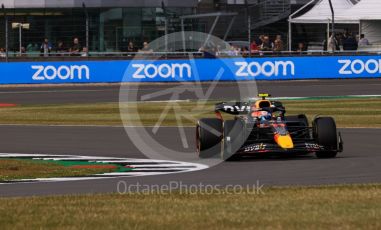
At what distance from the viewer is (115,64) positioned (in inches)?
1524

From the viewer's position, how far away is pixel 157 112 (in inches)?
1096

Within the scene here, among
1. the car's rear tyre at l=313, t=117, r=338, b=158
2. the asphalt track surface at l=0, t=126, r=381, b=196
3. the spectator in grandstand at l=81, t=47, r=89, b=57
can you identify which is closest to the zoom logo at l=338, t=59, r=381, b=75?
the spectator in grandstand at l=81, t=47, r=89, b=57

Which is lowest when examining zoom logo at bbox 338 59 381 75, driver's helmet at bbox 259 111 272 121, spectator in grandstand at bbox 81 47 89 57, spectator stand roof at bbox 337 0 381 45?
driver's helmet at bbox 259 111 272 121

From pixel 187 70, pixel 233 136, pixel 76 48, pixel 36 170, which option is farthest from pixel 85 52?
pixel 36 170

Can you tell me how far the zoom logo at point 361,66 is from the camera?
40.1 m

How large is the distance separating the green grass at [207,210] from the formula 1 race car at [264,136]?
395 cm

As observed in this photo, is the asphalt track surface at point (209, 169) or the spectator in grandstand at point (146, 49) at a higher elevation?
the spectator in grandstand at point (146, 49)

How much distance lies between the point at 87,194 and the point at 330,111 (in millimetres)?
16316

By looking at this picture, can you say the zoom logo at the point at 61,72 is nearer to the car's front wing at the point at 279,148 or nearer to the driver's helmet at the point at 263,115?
the driver's helmet at the point at 263,115

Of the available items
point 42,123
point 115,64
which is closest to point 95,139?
point 42,123

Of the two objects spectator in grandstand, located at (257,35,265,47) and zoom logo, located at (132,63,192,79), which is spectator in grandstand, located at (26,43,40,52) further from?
spectator in grandstand, located at (257,35,265,47)

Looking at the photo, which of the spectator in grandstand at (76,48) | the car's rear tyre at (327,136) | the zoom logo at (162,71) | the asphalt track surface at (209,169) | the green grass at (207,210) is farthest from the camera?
the spectator in grandstand at (76,48)

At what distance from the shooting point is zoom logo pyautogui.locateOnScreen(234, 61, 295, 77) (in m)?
38.7

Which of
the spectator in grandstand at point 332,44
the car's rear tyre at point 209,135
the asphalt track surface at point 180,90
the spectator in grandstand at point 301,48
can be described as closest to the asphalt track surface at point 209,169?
the car's rear tyre at point 209,135
